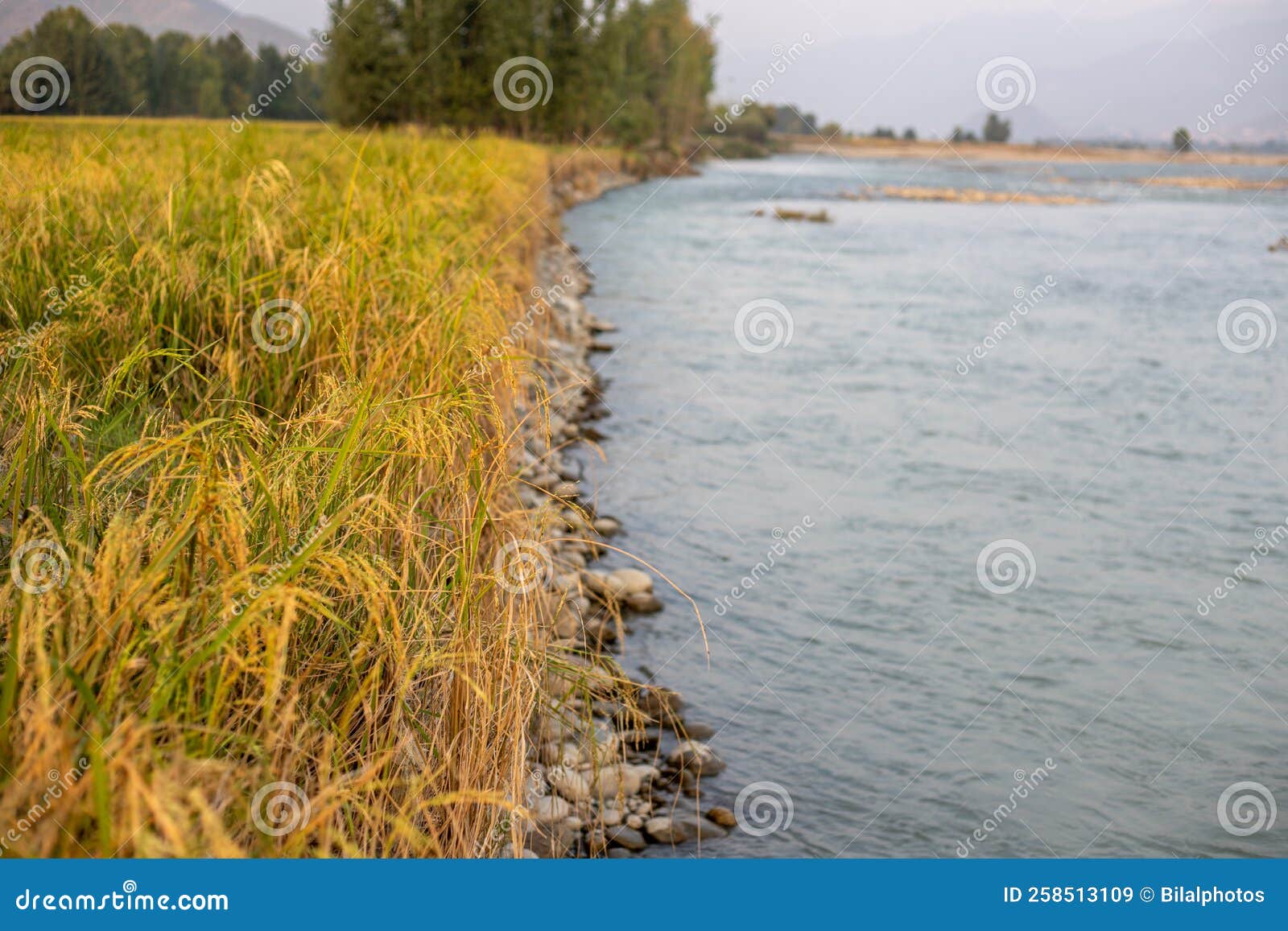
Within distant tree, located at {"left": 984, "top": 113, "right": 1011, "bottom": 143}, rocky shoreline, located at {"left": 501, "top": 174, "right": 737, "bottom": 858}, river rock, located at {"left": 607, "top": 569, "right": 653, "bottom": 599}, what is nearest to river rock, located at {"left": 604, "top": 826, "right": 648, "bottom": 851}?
rocky shoreline, located at {"left": 501, "top": 174, "right": 737, "bottom": 858}

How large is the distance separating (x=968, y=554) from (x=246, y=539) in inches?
163

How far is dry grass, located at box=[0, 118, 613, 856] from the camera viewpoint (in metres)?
1.61

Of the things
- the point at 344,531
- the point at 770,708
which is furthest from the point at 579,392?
the point at 344,531

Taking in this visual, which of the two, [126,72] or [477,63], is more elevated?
[477,63]

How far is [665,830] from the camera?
320cm

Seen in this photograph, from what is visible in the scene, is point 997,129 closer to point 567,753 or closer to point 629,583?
point 629,583

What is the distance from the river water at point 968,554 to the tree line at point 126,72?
3.51 meters

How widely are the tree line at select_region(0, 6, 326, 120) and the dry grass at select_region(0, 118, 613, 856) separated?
69.5 inches

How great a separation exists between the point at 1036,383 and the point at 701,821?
6564 mm

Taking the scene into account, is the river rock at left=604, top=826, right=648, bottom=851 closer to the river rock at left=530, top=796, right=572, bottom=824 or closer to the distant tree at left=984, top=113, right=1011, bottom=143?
the river rock at left=530, top=796, right=572, bottom=824

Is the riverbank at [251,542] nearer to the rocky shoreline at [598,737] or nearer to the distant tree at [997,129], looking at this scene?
the rocky shoreline at [598,737]

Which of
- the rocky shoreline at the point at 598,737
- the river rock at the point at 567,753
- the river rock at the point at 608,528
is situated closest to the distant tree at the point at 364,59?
the river rock at the point at 608,528

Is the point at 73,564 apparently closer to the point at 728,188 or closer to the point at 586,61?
the point at 728,188

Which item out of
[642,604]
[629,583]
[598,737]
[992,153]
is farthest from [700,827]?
[992,153]
